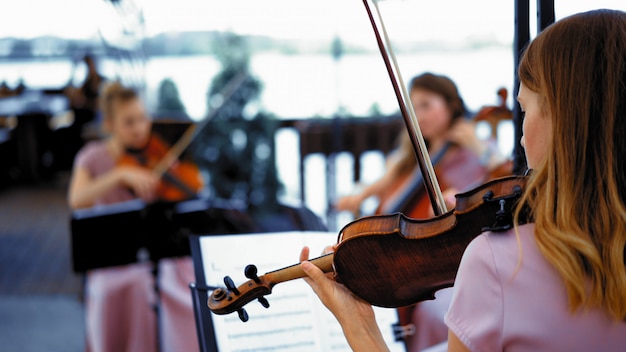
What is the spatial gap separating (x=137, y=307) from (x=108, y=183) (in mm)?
490

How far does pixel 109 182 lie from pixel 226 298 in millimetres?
1825

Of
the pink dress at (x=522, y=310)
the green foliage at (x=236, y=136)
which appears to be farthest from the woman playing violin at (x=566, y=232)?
the green foliage at (x=236, y=136)

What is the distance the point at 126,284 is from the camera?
2.79m

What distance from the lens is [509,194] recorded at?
38.6 inches

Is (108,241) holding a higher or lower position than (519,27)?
lower

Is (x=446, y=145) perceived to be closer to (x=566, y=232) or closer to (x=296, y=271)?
(x=296, y=271)

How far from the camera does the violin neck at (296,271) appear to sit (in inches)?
44.1

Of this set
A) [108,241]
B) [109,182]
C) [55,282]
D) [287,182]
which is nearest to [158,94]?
[287,182]

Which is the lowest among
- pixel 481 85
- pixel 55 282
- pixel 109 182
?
pixel 55 282

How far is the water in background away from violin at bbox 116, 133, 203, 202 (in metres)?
1.25

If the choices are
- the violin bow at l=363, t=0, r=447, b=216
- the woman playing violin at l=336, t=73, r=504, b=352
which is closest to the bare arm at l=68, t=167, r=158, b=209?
the woman playing violin at l=336, t=73, r=504, b=352

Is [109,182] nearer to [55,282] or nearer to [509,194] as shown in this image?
[55,282]

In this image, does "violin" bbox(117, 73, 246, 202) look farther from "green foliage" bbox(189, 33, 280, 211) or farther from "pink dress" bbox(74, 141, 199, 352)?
"green foliage" bbox(189, 33, 280, 211)

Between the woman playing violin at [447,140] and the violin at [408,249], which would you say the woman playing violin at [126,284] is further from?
the violin at [408,249]
